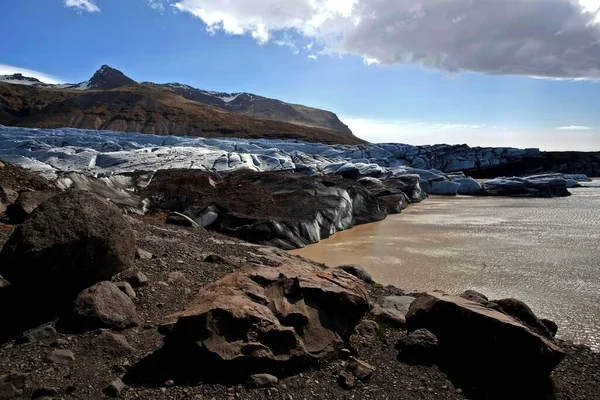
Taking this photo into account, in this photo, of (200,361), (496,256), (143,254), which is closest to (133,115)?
(496,256)

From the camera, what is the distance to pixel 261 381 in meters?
4.94

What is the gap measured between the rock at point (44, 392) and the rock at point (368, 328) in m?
4.12

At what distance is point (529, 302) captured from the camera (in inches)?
414

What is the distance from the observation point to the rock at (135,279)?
275 inches

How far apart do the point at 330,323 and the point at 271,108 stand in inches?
6977

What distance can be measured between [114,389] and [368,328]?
3.83 meters

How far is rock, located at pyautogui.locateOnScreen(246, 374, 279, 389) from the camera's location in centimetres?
490

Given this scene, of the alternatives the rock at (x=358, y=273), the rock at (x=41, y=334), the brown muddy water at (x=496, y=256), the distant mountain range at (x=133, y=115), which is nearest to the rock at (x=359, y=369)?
the rock at (x=41, y=334)

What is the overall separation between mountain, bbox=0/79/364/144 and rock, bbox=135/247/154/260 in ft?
259

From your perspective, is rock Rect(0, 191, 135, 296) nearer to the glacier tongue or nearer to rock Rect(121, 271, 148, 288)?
rock Rect(121, 271, 148, 288)

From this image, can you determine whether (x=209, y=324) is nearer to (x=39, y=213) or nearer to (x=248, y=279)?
(x=248, y=279)

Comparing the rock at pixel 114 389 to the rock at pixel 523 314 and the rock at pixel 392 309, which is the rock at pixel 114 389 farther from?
the rock at pixel 523 314

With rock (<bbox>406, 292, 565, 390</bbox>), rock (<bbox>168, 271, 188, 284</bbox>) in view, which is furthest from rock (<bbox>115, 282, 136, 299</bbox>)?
rock (<bbox>406, 292, 565, 390</bbox>)

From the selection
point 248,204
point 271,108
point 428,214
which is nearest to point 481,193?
point 428,214
